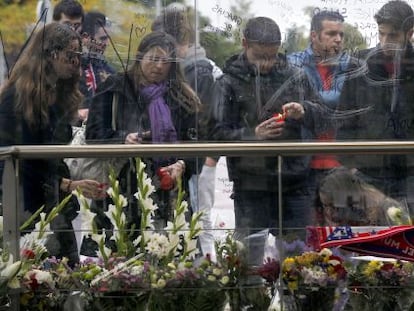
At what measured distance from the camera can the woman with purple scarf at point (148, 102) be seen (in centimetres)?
606

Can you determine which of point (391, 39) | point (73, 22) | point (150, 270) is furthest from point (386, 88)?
point (150, 270)

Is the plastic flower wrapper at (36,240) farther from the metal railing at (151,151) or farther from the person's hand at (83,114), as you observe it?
the person's hand at (83,114)

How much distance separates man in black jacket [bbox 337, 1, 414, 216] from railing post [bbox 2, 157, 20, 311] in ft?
8.16

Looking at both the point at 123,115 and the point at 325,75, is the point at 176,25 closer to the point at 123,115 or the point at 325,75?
the point at 123,115

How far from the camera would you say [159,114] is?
6.09 m

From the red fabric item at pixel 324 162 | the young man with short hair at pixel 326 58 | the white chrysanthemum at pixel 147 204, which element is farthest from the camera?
the young man with short hair at pixel 326 58

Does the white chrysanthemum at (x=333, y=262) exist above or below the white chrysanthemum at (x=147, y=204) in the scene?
below

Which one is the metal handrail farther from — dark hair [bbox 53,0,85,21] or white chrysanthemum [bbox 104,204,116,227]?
dark hair [bbox 53,0,85,21]

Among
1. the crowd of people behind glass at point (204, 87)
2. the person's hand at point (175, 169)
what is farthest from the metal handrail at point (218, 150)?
the crowd of people behind glass at point (204, 87)

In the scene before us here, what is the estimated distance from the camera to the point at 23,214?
4.17 metres

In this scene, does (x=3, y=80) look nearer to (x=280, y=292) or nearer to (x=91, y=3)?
(x=91, y=3)

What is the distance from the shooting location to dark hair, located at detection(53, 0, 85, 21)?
6.05 meters

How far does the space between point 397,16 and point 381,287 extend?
8.33 feet

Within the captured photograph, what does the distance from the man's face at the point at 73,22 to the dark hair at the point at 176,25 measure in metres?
0.42
